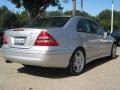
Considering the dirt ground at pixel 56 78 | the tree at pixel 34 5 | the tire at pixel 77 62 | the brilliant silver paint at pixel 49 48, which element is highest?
the tree at pixel 34 5

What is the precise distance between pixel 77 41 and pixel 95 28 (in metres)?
1.53

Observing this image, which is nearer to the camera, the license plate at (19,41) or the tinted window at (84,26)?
the license plate at (19,41)

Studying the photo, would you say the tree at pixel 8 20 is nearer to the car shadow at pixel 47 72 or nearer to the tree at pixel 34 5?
the tree at pixel 34 5

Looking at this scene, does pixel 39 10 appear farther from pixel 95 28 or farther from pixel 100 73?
pixel 100 73

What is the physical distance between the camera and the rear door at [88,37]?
7506 millimetres

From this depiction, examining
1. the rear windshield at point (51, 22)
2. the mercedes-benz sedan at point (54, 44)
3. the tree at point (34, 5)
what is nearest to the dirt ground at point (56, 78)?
the mercedes-benz sedan at point (54, 44)

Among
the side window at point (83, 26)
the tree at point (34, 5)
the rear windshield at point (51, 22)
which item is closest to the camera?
the rear windshield at point (51, 22)

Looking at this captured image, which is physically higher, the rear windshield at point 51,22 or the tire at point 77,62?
the rear windshield at point 51,22

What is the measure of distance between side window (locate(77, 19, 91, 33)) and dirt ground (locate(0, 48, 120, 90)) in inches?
46.2

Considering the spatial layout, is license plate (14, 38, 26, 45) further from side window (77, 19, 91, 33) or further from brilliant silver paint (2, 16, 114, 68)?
side window (77, 19, 91, 33)

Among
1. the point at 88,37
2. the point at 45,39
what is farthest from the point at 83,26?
the point at 45,39

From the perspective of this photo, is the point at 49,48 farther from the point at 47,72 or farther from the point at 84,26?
the point at 84,26

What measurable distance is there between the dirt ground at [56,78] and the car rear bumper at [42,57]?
0.41m

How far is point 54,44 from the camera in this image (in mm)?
6465
